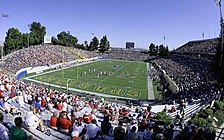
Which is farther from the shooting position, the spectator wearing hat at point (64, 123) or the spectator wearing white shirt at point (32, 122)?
the spectator wearing hat at point (64, 123)

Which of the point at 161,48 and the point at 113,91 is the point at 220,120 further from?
the point at 161,48

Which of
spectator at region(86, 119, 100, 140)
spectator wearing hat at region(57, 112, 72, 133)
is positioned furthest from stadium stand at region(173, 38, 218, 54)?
spectator at region(86, 119, 100, 140)

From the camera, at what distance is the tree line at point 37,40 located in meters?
79.4

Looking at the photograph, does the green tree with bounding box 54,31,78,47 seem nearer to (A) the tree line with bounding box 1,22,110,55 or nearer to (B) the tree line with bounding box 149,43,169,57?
(A) the tree line with bounding box 1,22,110,55

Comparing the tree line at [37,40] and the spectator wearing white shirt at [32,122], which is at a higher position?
the tree line at [37,40]

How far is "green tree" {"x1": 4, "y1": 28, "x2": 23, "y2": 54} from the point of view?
78050 millimetres

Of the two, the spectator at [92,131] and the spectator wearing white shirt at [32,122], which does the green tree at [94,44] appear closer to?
the spectator wearing white shirt at [32,122]

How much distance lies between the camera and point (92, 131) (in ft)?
24.0

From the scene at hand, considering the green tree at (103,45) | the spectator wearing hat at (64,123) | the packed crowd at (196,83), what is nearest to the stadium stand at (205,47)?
the packed crowd at (196,83)

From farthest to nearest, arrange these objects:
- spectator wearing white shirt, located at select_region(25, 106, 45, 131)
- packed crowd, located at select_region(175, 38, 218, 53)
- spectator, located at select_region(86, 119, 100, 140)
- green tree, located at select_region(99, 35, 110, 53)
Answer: green tree, located at select_region(99, 35, 110, 53) → packed crowd, located at select_region(175, 38, 218, 53) → spectator wearing white shirt, located at select_region(25, 106, 45, 131) → spectator, located at select_region(86, 119, 100, 140)

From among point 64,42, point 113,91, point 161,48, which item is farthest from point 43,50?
point 161,48

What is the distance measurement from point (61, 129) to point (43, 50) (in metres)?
63.2

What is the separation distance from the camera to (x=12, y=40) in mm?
78875

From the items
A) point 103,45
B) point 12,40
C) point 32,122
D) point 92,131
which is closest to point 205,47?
point 103,45
